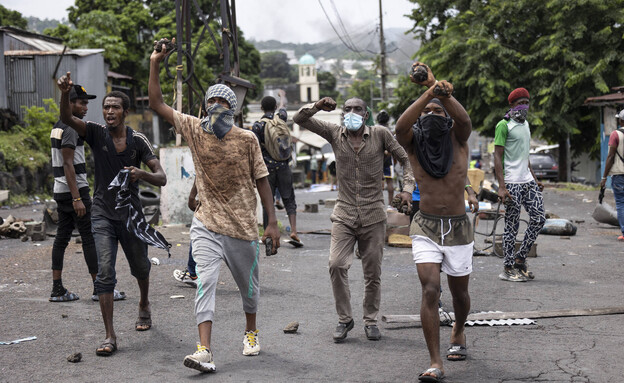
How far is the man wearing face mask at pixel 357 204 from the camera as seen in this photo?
19.7ft

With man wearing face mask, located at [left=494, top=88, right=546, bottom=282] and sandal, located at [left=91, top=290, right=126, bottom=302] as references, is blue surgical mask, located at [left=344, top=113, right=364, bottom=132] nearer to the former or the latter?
man wearing face mask, located at [left=494, top=88, right=546, bottom=282]

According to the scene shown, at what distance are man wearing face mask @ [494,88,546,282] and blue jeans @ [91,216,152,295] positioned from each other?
14.1 ft

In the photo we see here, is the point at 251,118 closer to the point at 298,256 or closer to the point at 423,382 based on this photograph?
the point at 298,256

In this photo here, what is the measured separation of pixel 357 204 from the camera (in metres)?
6.06

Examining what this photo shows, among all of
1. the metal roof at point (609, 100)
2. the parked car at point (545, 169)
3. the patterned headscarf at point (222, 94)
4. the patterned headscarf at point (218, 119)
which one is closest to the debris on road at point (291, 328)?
the patterned headscarf at point (218, 119)

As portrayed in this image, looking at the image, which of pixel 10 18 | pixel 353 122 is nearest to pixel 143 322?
pixel 353 122

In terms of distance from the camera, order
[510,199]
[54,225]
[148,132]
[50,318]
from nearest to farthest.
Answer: [50,318], [510,199], [54,225], [148,132]

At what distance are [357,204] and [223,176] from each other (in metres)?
1.33

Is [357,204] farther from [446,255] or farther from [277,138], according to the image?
[277,138]

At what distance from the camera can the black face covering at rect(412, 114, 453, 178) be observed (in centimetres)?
518

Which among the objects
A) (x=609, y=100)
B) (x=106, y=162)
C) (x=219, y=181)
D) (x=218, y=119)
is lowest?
(x=219, y=181)

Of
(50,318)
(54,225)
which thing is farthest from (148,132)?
(50,318)

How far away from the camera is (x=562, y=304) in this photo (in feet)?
23.5

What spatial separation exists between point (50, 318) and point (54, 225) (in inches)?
305
